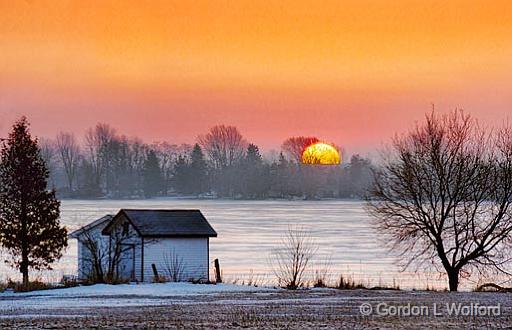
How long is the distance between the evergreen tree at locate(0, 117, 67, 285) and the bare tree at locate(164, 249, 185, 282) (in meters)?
5.86

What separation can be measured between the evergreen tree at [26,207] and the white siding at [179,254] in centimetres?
493

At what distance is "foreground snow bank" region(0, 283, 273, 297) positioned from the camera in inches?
1361

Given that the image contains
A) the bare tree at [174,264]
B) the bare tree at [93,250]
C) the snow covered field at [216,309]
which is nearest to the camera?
the snow covered field at [216,309]

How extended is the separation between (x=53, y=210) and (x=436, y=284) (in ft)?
73.5

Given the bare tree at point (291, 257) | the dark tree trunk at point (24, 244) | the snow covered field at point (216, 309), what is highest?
the dark tree trunk at point (24, 244)

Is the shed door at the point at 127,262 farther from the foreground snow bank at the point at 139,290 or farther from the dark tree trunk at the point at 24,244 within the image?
the foreground snow bank at the point at 139,290

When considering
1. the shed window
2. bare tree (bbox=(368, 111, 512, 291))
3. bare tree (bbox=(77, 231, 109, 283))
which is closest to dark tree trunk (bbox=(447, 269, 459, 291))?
bare tree (bbox=(368, 111, 512, 291))

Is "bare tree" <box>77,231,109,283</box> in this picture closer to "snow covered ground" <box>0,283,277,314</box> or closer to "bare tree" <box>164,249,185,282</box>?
"bare tree" <box>164,249,185,282</box>

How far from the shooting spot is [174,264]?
179ft

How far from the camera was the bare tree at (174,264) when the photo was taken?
5369 centimetres

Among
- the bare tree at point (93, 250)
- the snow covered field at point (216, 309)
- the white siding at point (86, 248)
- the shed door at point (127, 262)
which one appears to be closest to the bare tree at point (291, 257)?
the shed door at point (127, 262)

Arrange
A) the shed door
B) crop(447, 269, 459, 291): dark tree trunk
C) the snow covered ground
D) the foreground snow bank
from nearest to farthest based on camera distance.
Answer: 1. the snow covered ground
2. the foreground snow bank
3. crop(447, 269, 459, 291): dark tree trunk
4. the shed door

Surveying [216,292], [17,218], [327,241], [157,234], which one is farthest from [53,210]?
[327,241]

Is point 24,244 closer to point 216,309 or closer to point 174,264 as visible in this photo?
point 174,264
